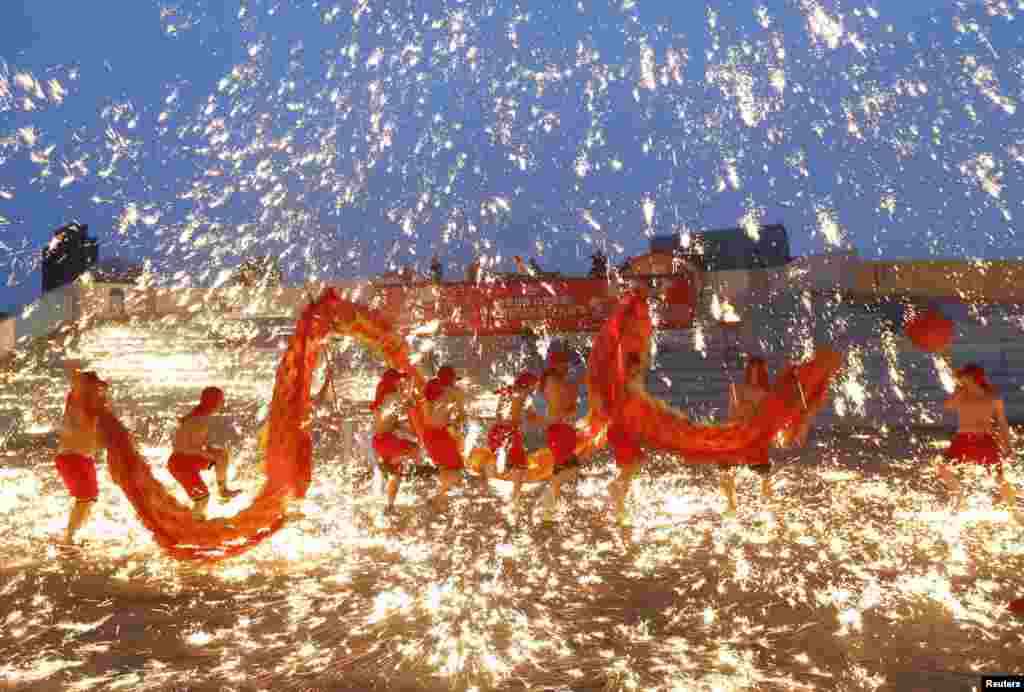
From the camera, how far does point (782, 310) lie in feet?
95.5

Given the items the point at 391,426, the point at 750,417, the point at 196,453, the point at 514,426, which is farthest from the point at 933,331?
the point at 196,453

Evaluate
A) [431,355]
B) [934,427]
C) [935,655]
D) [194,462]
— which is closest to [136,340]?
[431,355]

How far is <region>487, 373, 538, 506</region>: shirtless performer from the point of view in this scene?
9258 millimetres

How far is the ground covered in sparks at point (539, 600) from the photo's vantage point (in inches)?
180

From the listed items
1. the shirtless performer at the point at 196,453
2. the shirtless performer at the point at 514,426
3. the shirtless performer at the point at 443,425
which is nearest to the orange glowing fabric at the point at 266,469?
the shirtless performer at the point at 196,453

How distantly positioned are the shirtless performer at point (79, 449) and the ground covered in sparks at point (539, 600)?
35 cm

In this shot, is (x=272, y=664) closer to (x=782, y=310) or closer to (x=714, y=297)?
(x=782, y=310)

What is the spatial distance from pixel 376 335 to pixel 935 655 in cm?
582

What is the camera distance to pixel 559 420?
29.9 ft

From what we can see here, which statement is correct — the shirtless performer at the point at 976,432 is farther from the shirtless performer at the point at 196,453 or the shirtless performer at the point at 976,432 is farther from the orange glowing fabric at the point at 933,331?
the shirtless performer at the point at 196,453

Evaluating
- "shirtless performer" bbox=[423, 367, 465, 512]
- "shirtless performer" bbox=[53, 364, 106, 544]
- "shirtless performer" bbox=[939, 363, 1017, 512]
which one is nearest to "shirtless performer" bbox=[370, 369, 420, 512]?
"shirtless performer" bbox=[423, 367, 465, 512]

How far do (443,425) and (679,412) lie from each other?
2.49 m

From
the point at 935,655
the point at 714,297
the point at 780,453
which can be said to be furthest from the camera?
the point at 714,297

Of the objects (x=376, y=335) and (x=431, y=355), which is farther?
(x=431, y=355)
